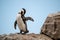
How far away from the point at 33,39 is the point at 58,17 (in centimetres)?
94

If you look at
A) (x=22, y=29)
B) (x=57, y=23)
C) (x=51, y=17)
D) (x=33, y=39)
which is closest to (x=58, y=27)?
(x=57, y=23)

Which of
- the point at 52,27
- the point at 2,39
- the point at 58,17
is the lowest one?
the point at 2,39

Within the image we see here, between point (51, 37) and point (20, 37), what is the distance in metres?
0.85

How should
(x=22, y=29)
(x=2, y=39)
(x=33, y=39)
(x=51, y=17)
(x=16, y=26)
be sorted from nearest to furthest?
(x=33, y=39) → (x=2, y=39) → (x=51, y=17) → (x=22, y=29) → (x=16, y=26)

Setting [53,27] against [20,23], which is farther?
[20,23]

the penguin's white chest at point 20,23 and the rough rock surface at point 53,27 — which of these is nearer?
the rough rock surface at point 53,27

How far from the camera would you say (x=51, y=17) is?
4.32 metres

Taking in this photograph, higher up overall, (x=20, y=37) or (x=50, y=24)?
(x=50, y=24)

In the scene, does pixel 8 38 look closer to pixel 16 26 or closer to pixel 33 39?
pixel 33 39


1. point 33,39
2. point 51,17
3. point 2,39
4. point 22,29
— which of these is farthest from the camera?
point 22,29

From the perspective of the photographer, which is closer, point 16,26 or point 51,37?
point 51,37

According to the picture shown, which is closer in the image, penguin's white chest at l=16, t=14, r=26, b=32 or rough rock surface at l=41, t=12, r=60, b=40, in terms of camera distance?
rough rock surface at l=41, t=12, r=60, b=40

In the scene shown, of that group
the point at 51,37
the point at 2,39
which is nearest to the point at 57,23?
the point at 51,37

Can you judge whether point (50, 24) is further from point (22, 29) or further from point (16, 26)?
point (16, 26)
